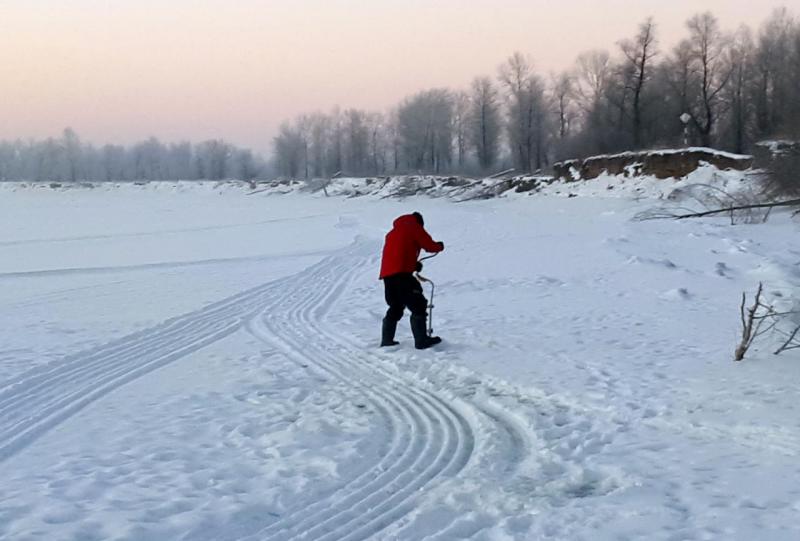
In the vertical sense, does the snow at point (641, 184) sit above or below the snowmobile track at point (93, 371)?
above

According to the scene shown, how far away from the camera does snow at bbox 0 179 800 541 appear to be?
472cm

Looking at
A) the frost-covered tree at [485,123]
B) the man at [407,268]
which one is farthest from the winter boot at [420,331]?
the frost-covered tree at [485,123]

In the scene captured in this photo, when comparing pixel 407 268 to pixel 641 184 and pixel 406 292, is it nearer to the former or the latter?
pixel 406 292

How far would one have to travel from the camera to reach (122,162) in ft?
470

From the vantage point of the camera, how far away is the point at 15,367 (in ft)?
29.6

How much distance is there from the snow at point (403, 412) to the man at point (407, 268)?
429 millimetres

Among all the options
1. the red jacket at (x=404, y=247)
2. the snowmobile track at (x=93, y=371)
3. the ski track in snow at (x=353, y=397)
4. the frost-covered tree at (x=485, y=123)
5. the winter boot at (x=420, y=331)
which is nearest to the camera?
the ski track in snow at (x=353, y=397)

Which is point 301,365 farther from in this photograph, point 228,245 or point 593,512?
point 228,245

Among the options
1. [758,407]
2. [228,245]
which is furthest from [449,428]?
[228,245]

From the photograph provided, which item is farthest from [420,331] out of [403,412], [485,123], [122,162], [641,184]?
[122,162]

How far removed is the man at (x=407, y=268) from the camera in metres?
9.36

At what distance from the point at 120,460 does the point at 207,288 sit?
1056 centimetres

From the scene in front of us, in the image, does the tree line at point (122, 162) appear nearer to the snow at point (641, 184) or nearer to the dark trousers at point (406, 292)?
the snow at point (641, 184)

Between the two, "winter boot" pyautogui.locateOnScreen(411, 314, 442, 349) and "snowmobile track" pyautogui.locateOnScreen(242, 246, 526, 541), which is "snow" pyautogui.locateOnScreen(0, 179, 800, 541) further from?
"winter boot" pyautogui.locateOnScreen(411, 314, 442, 349)
